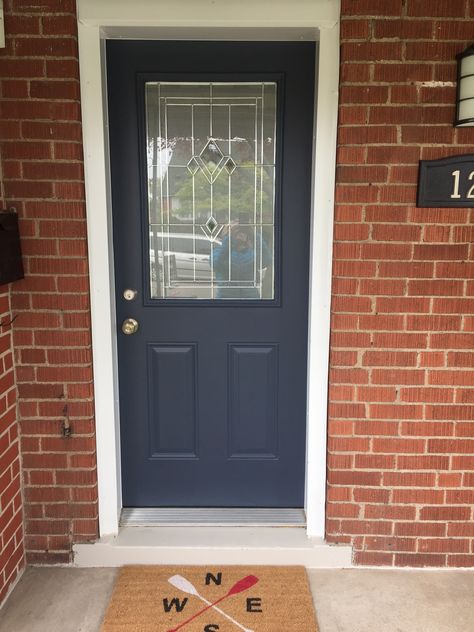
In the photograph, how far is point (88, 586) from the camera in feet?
7.20

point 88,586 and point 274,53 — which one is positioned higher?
point 274,53

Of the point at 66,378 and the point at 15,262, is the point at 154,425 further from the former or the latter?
the point at 15,262

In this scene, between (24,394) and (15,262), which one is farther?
(24,394)

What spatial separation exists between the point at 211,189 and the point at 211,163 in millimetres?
118

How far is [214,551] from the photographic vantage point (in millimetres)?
2299

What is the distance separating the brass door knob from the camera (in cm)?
238

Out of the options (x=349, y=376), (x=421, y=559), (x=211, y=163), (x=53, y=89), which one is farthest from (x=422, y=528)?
(x=53, y=89)

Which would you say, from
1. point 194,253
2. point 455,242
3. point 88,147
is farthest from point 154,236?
point 455,242

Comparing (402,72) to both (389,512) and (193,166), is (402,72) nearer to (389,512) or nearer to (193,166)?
(193,166)

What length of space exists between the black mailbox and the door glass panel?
58 centimetres

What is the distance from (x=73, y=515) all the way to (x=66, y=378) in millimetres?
649

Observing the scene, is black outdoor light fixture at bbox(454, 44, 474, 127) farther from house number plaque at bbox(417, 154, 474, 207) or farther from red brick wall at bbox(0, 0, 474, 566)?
house number plaque at bbox(417, 154, 474, 207)

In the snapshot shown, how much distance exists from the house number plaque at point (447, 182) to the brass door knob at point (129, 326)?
1380 mm

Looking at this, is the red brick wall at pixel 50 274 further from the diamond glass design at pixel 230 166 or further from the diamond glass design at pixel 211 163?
the diamond glass design at pixel 230 166
